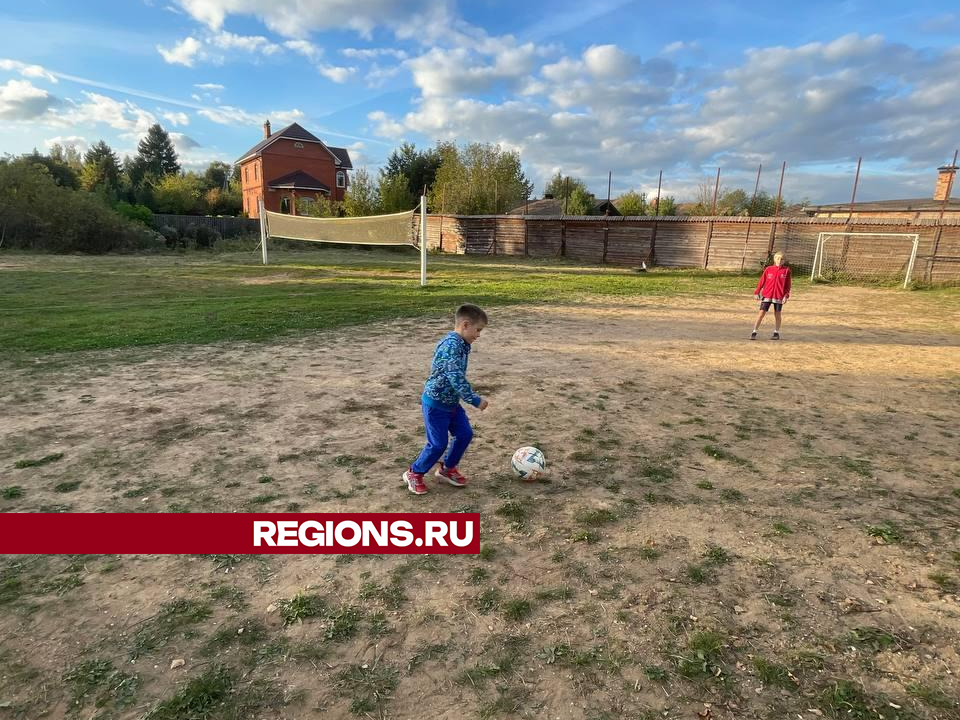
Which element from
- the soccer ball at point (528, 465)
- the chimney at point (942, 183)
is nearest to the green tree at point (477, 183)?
the chimney at point (942, 183)

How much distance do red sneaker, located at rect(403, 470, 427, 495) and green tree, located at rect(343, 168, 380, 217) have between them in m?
38.2

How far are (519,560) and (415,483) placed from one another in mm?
1099

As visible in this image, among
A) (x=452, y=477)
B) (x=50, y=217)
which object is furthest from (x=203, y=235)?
(x=452, y=477)

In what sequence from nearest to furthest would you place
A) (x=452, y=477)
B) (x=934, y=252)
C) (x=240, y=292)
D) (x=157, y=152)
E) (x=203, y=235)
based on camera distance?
(x=452, y=477), (x=240, y=292), (x=934, y=252), (x=203, y=235), (x=157, y=152)

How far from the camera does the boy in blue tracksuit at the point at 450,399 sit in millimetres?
3705

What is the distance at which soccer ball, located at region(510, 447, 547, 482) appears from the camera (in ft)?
13.9

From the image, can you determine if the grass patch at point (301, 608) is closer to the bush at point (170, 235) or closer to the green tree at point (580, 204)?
the bush at point (170, 235)

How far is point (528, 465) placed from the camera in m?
4.27

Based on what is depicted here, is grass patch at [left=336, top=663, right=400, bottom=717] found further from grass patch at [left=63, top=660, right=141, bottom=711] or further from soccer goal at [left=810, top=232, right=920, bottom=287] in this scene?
soccer goal at [left=810, top=232, right=920, bottom=287]

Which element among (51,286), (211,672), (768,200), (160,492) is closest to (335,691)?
(211,672)

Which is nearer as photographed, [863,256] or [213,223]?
[863,256]

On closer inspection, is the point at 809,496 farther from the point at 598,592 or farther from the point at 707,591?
the point at 598,592

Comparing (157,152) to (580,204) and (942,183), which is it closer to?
(580,204)

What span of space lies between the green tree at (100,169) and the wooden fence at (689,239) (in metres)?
43.4
